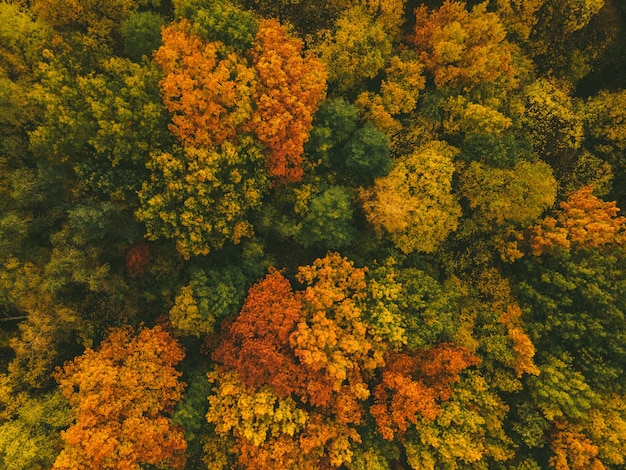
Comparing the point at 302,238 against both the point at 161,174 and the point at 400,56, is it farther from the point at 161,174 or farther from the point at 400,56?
the point at 400,56

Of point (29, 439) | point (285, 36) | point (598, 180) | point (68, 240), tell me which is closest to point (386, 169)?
point (285, 36)

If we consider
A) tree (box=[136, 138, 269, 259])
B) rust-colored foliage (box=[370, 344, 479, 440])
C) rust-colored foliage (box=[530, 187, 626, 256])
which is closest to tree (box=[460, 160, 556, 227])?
rust-colored foliage (box=[530, 187, 626, 256])

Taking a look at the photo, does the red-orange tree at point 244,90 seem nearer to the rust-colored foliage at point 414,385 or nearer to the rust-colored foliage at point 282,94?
the rust-colored foliage at point 282,94

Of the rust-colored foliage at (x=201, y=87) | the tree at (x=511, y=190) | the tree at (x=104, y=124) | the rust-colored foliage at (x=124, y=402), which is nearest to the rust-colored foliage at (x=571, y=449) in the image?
the tree at (x=511, y=190)

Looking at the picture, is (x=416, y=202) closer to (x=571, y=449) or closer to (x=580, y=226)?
(x=580, y=226)

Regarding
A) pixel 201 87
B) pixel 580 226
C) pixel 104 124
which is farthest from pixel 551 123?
pixel 104 124

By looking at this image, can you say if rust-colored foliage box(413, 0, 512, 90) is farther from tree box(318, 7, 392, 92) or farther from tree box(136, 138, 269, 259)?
tree box(136, 138, 269, 259)
